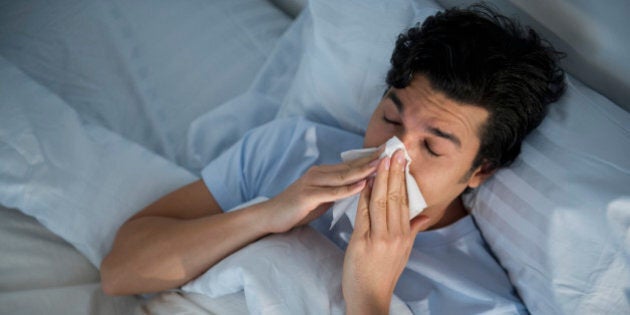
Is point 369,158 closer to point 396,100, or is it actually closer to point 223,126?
point 396,100

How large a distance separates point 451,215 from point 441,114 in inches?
16.4

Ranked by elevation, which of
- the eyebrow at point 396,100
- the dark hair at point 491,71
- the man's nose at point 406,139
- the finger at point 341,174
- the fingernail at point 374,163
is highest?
the dark hair at point 491,71

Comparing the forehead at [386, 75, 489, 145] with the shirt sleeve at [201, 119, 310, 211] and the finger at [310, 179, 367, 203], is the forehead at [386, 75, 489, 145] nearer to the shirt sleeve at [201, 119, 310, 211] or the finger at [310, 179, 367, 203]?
the finger at [310, 179, 367, 203]

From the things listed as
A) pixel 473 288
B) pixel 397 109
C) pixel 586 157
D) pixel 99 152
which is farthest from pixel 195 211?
pixel 586 157

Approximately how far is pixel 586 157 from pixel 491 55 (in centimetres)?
35

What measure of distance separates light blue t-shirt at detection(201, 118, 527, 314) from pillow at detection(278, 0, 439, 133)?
0.09 meters

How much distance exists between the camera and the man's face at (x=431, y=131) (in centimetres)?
129

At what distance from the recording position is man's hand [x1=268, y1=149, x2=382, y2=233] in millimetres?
1221

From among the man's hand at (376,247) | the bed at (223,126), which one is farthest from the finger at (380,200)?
the bed at (223,126)

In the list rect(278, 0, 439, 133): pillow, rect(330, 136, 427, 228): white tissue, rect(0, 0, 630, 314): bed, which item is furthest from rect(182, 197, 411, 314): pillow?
rect(278, 0, 439, 133): pillow

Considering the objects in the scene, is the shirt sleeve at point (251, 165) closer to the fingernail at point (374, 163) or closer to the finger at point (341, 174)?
the finger at point (341, 174)

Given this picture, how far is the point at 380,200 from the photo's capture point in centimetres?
120

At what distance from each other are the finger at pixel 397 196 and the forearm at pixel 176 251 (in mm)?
342

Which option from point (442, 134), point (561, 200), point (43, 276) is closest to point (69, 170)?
point (43, 276)
